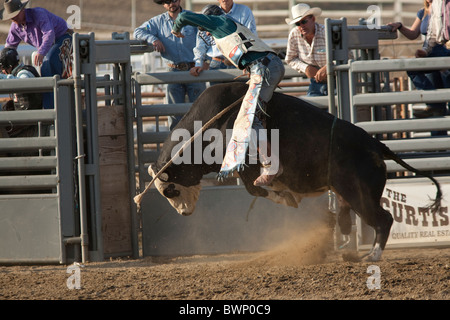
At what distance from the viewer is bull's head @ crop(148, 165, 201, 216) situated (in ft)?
20.0

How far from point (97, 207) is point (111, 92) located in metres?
1.37

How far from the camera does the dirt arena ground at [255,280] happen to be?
4641 mm

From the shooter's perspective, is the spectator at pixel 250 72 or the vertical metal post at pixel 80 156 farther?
the vertical metal post at pixel 80 156

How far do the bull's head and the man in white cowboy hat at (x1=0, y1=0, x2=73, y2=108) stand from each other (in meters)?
1.69

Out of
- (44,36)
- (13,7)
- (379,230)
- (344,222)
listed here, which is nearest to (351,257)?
(344,222)

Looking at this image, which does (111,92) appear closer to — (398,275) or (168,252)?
(168,252)

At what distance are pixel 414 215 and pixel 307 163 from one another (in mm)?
1529

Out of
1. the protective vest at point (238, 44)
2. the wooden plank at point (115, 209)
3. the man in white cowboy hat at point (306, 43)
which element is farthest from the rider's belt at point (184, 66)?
the protective vest at point (238, 44)

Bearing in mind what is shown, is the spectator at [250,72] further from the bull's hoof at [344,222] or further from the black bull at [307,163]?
the bull's hoof at [344,222]

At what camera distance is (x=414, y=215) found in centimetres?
671

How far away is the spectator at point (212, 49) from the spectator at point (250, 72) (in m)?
1.07

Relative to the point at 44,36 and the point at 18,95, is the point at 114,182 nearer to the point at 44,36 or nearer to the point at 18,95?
the point at 18,95

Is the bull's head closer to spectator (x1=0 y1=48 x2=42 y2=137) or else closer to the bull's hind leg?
the bull's hind leg

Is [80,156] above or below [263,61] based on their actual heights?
below
